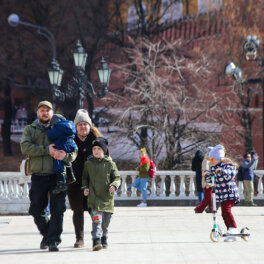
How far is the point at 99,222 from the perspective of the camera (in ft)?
29.8

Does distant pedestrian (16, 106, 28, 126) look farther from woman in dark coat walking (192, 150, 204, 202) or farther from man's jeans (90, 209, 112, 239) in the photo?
man's jeans (90, 209, 112, 239)

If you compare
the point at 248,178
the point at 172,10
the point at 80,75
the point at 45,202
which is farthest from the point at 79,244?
the point at 172,10

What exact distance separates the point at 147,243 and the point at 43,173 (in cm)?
185

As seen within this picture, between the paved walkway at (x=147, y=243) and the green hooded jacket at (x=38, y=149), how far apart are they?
1016 millimetres

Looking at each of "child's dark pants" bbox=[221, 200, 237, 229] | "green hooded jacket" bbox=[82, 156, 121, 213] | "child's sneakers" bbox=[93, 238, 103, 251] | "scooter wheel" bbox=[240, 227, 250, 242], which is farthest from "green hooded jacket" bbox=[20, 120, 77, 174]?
"scooter wheel" bbox=[240, 227, 250, 242]

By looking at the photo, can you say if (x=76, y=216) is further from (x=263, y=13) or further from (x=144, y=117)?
(x=263, y=13)

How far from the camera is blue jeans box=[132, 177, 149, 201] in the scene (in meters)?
19.0

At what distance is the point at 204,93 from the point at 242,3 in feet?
23.7

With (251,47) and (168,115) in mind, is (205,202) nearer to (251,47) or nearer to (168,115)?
(251,47)

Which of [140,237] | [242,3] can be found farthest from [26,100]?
[140,237]

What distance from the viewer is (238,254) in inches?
340

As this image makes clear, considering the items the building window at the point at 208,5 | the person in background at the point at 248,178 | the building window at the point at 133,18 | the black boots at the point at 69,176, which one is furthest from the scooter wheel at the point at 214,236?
the building window at the point at 133,18

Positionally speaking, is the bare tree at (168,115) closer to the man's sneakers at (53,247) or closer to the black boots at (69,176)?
the black boots at (69,176)

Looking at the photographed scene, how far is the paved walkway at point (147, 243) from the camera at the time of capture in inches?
328
